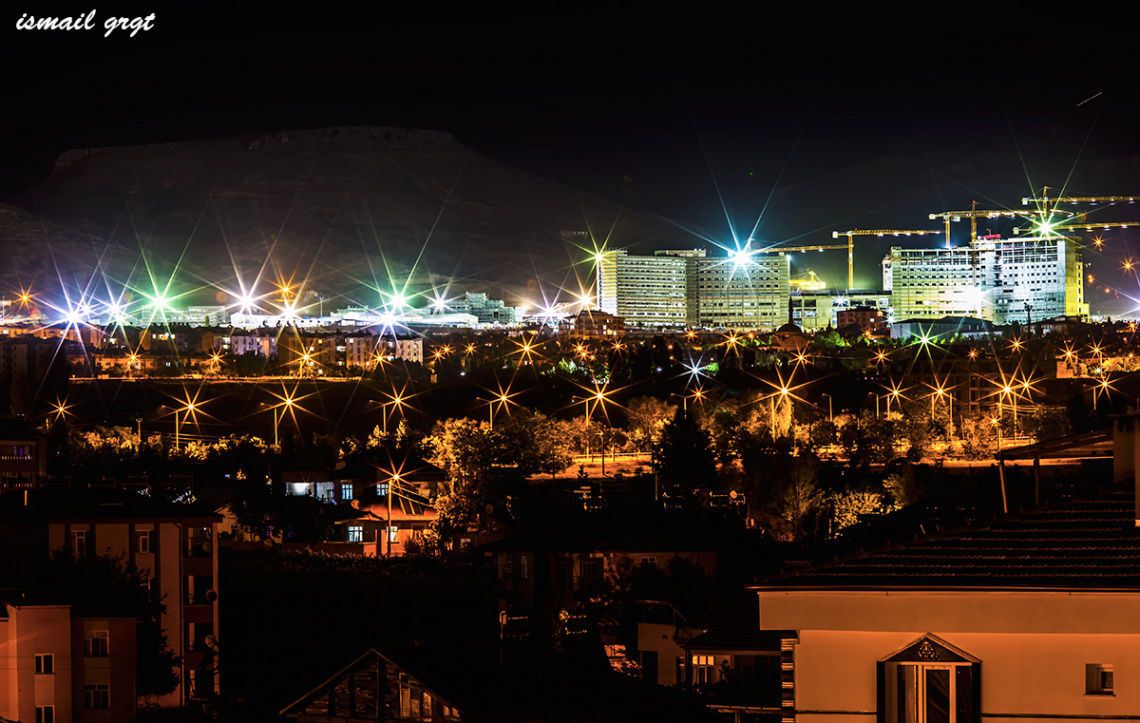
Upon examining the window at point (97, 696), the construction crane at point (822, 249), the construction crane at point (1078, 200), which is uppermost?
the construction crane at point (1078, 200)

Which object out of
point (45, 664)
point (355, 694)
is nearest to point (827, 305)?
point (45, 664)

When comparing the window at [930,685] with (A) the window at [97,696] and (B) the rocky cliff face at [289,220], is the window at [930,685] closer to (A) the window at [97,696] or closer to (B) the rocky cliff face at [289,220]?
(A) the window at [97,696]

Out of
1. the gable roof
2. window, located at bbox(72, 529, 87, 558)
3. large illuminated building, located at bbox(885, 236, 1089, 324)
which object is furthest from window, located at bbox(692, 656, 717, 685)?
large illuminated building, located at bbox(885, 236, 1089, 324)

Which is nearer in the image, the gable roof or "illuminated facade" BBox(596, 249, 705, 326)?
the gable roof

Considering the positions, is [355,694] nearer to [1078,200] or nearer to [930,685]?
[930,685]

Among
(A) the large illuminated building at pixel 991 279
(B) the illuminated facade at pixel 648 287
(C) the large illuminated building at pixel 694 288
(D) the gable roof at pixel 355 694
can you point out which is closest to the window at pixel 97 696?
(D) the gable roof at pixel 355 694

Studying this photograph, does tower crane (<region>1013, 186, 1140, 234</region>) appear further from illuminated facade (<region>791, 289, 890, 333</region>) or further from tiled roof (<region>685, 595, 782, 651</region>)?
tiled roof (<region>685, 595, 782, 651</region>)
